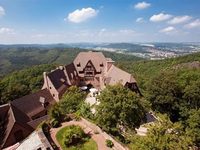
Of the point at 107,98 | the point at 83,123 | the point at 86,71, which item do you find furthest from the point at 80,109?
the point at 86,71

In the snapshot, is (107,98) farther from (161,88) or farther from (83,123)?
(161,88)

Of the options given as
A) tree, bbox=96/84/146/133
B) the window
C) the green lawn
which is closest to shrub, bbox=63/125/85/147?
the green lawn

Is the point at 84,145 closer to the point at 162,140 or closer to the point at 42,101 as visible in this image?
the point at 162,140

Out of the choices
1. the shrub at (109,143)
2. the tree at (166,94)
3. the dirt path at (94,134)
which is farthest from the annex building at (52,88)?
the shrub at (109,143)

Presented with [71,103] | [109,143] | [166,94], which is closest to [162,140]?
[109,143]

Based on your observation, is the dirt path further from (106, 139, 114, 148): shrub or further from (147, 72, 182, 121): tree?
(147, 72, 182, 121): tree

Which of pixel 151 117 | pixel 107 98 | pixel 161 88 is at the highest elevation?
pixel 107 98

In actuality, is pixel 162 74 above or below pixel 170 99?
above
